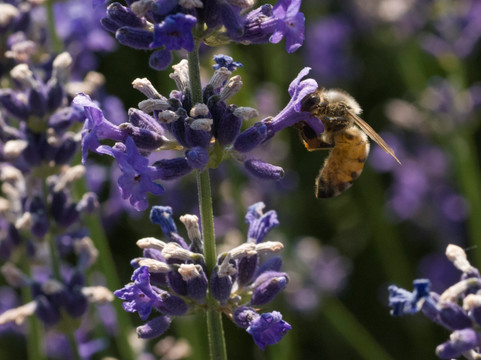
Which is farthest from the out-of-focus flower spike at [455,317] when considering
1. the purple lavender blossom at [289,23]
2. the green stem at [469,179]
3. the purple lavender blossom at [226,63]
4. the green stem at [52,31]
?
the green stem at [469,179]

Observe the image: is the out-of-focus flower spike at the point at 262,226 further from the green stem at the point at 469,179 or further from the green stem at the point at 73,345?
the green stem at the point at 469,179

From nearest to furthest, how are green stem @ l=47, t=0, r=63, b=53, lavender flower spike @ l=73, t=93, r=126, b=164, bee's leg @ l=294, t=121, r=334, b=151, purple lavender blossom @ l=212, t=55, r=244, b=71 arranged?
1. lavender flower spike @ l=73, t=93, r=126, b=164
2. purple lavender blossom @ l=212, t=55, r=244, b=71
3. bee's leg @ l=294, t=121, r=334, b=151
4. green stem @ l=47, t=0, r=63, b=53

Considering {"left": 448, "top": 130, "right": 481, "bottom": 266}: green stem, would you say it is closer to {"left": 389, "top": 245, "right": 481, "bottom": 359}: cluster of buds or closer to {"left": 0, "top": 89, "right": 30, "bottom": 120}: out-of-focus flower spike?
{"left": 389, "top": 245, "right": 481, "bottom": 359}: cluster of buds

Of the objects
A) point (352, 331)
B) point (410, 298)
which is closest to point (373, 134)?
point (410, 298)

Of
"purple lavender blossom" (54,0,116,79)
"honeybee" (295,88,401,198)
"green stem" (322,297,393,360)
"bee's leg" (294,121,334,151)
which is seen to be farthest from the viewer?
"green stem" (322,297,393,360)

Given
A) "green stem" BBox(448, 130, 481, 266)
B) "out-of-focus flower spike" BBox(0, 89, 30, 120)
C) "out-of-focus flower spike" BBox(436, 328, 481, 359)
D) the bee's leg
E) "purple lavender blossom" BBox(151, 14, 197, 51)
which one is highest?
"purple lavender blossom" BBox(151, 14, 197, 51)

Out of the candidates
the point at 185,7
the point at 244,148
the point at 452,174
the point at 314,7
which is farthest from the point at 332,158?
the point at 314,7

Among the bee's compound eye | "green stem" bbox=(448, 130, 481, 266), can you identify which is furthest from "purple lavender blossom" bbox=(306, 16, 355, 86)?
the bee's compound eye
